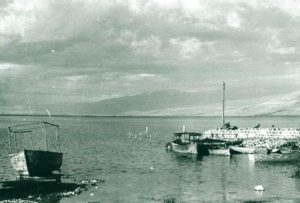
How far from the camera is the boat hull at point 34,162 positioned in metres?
49.8

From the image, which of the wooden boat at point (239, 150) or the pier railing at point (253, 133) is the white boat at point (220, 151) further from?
the pier railing at point (253, 133)

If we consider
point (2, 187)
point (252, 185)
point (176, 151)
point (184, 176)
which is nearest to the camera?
point (2, 187)

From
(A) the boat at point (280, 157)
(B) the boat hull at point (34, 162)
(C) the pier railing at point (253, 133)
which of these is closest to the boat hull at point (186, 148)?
(A) the boat at point (280, 157)

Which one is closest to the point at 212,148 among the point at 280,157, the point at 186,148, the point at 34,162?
the point at 186,148

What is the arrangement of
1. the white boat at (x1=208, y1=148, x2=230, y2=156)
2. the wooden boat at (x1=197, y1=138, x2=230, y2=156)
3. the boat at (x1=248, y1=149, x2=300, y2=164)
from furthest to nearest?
the wooden boat at (x1=197, y1=138, x2=230, y2=156)
the white boat at (x1=208, y1=148, x2=230, y2=156)
the boat at (x1=248, y1=149, x2=300, y2=164)

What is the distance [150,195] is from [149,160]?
36.5m

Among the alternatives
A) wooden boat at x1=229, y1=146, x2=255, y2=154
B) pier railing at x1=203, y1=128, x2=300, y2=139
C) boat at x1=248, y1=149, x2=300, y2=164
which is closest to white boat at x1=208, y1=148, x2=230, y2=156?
wooden boat at x1=229, y1=146, x2=255, y2=154

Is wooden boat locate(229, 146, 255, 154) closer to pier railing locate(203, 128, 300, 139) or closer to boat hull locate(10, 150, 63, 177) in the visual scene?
pier railing locate(203, 128, 300, 139)

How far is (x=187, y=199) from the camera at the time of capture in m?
42.0

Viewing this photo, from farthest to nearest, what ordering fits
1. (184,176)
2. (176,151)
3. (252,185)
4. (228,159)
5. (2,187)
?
(176,151) < (228,159) < (184,176) < (252,185) < (2,187)

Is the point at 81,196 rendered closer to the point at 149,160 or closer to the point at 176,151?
the point at 149,160

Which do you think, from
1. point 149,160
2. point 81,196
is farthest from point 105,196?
point 149,160

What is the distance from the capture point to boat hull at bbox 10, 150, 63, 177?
49812 millimetres

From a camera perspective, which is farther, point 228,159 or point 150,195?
point 228,159
